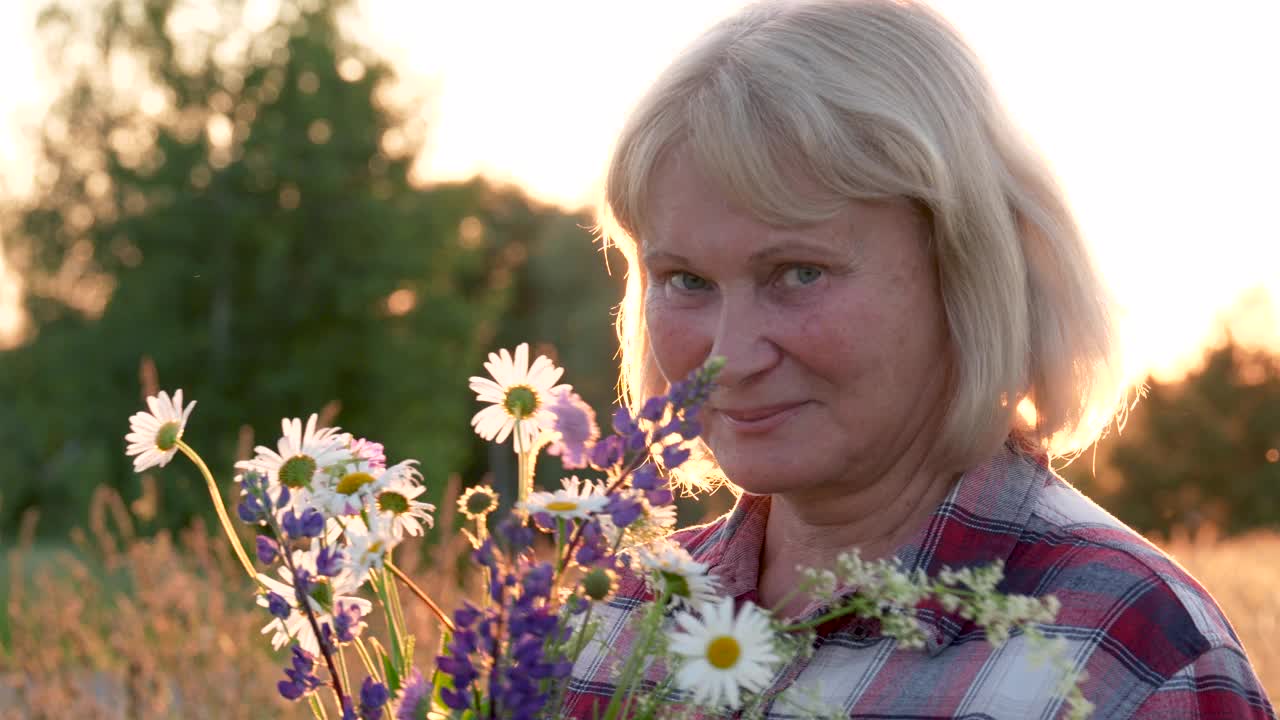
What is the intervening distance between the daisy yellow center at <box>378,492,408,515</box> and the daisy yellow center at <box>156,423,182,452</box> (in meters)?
0.27

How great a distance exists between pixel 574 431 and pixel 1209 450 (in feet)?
121

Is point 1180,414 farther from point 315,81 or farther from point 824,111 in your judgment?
point 824,111

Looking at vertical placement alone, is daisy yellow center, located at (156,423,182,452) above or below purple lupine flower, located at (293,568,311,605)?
above

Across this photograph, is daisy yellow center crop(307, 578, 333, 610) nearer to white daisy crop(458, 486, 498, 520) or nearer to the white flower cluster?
white daisy crop(458, 486, 498, 520)

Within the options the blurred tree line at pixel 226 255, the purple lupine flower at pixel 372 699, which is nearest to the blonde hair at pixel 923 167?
the purple lupine flower at pixel 372 699

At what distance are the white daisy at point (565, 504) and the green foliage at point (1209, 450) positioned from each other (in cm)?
3443

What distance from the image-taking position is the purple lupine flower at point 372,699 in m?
1.39

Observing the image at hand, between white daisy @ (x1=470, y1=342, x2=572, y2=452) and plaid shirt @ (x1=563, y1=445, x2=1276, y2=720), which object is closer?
white daisy @ (x1=470, y1=342, x2=572, y2=452)

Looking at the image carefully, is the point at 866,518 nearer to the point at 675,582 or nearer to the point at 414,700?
the point at 675,582

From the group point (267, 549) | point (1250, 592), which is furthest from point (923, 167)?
point (1250, 592)

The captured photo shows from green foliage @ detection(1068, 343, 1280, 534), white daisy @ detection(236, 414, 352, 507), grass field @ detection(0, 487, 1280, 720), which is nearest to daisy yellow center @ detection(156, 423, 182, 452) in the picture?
white daisy @ detection(236, 414, 352, 507)

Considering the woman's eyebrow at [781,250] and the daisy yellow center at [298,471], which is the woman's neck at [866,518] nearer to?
the woman's eyebrow at [781,250]

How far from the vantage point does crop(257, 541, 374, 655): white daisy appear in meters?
1.48

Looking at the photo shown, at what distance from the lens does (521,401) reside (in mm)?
1578
